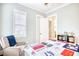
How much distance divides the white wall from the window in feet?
1.74

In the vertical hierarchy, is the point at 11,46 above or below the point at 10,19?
below

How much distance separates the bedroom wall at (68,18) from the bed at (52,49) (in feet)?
0.70

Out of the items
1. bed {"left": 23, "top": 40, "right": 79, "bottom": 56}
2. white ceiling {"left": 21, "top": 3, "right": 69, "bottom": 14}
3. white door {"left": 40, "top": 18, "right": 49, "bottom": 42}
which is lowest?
bed {"left": 23, "top": 40, "right": 79, "bottom": 56}

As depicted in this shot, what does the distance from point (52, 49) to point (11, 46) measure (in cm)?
62

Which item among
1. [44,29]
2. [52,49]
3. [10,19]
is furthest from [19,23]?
[52,49]

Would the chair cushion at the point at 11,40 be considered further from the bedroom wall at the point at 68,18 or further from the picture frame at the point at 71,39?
the picture frame at the point at 71,39

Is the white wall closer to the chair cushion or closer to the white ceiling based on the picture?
the white ceiling

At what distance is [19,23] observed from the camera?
1.53 meters

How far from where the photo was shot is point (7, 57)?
1.38 m

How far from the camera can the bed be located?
1.40 meters

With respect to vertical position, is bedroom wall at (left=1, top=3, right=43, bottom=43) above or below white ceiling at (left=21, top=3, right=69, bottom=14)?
below

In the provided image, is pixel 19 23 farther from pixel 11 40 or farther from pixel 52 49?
pixel 52 49

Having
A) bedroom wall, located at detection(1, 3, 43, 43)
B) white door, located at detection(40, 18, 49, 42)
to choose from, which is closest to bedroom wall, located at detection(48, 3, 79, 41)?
white door, located at detection(40, 18, 49, 42)

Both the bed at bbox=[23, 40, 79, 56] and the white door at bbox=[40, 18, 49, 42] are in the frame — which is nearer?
the bed at bbox=[23, 40, 79, 56]
